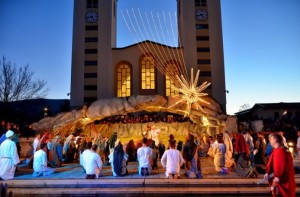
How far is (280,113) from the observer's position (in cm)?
3784

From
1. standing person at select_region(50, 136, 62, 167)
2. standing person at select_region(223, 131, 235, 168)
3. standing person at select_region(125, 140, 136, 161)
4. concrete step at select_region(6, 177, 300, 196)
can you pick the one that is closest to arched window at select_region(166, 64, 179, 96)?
standing person at select_region(125, 140, 136, 161)

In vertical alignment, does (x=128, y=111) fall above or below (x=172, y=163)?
above

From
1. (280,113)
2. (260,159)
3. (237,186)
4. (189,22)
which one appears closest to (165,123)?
(260,159)

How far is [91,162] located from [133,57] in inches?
1025

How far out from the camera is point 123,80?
35219mm

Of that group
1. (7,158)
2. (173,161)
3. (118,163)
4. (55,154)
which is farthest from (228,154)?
(7,158)

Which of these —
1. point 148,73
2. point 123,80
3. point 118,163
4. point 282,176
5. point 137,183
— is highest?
point 148,73

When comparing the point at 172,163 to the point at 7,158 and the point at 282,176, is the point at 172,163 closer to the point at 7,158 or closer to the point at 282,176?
the point at 282,176

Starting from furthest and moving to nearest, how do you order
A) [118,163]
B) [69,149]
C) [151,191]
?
[69,149] < [118,163] < [151,191]

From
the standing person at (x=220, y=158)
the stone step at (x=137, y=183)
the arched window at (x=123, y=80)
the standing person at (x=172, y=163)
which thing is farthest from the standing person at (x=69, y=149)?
the arched window at (x=123, y=80)

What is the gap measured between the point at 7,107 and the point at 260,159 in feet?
71.3

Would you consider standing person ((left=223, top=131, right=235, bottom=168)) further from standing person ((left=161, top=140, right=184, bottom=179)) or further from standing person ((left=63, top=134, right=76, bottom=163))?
standing person ((left=63, top=134, right=76, bottom=163))

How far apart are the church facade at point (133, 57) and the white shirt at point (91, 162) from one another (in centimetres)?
2368

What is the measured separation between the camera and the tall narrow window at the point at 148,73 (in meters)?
33.9
